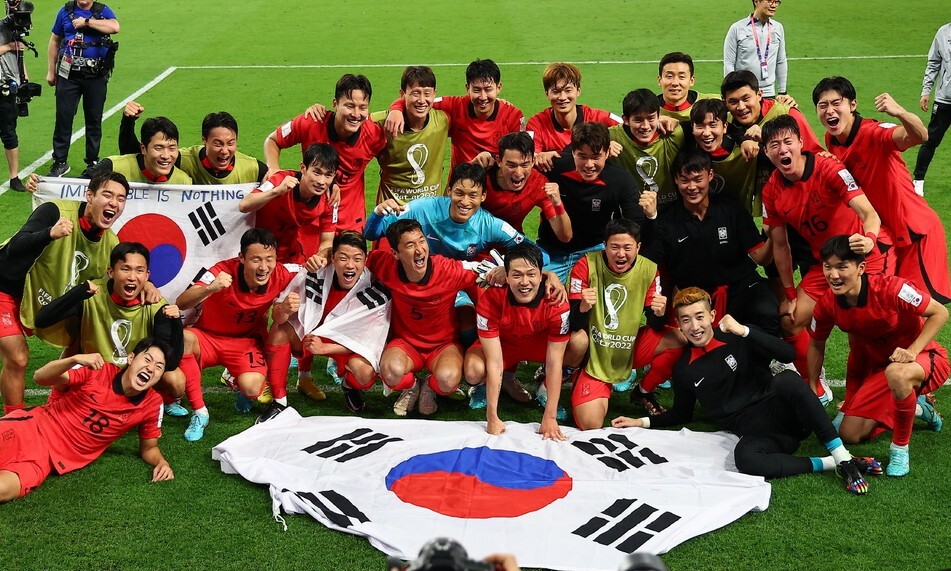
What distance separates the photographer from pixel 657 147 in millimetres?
7055

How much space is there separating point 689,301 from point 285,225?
9.63ft

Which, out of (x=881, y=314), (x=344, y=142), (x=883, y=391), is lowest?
(x=883, y=391)

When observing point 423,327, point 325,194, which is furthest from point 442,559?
point 325,194

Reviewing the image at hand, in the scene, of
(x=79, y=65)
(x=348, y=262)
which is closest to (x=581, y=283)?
(x=348, y=262)

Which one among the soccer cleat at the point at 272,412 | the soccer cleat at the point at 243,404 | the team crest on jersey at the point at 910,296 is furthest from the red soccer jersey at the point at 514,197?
the team crest on jersey at the point at 910,296

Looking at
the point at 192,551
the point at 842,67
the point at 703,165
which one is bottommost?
the point at 192,551

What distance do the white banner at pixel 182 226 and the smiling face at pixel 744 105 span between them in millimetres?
3475

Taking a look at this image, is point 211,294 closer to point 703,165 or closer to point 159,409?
point 159,409

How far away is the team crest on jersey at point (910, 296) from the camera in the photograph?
5.79 m

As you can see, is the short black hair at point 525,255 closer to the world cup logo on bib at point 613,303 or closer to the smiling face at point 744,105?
the world cup logo on bib at point 613,303

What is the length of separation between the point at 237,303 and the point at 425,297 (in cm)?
124

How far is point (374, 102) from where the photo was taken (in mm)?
15141

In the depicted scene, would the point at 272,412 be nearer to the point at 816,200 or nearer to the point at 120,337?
the point at 120,337

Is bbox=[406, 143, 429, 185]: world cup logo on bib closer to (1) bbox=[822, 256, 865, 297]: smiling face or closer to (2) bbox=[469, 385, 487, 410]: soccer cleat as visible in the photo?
(2) bbox=[469, 385, 487, 410]: soccer cleat
